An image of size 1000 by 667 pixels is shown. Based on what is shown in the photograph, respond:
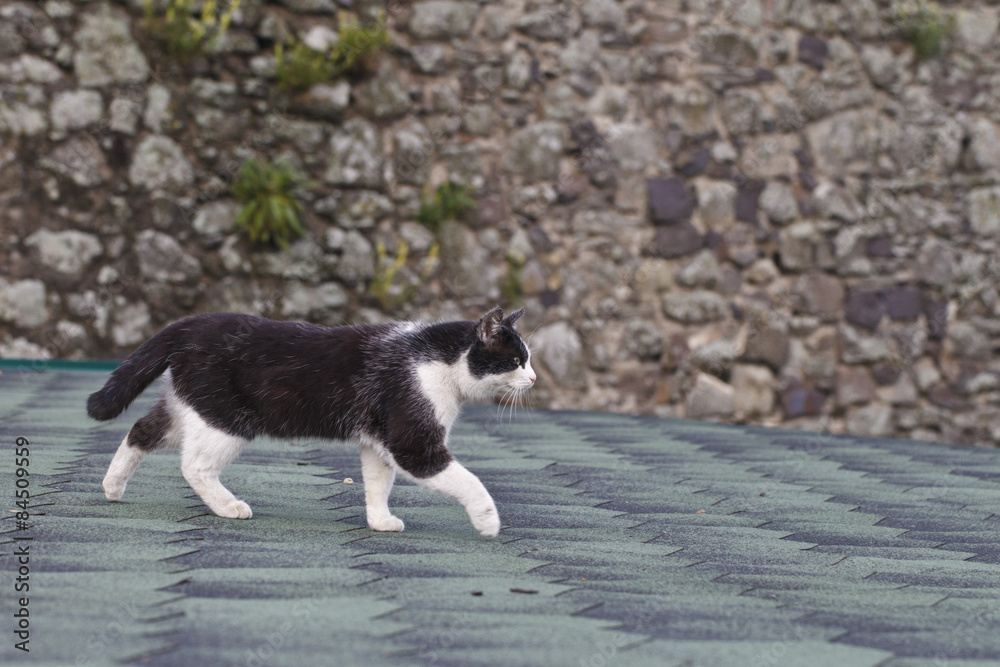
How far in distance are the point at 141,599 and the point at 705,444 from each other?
129 inches

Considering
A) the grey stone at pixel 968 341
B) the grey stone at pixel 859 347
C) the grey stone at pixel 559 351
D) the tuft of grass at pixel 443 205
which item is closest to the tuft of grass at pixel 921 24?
the grey stone at pixel 968 341

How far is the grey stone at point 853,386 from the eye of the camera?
689 centimetres

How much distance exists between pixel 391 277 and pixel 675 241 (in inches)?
70.7

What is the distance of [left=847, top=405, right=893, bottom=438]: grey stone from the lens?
273 inches

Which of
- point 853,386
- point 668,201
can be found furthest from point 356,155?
point 853,386

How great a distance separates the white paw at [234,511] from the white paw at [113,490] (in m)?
0.28

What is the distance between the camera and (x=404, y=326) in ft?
9.79

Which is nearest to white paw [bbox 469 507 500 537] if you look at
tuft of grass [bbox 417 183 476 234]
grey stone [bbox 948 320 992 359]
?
tuft of grass [bbox 417 183 476 234]

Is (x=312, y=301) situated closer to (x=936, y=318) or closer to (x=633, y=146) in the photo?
(x=633, y=146)

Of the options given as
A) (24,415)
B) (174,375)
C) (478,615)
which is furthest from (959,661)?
(24,415)

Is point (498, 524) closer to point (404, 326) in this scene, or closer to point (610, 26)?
point (404, 326)

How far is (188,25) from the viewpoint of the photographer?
5.70 meters

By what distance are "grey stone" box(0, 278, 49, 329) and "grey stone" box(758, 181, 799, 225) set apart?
168 inches

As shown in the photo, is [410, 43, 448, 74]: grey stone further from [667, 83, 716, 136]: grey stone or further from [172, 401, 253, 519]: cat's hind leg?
[172, 401, 253, 519]: cat's hind leg
